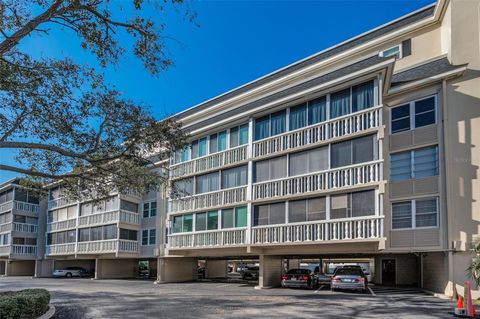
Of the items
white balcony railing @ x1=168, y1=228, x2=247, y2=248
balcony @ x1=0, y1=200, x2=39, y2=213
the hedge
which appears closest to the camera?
the hedge

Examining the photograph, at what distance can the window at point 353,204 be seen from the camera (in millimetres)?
18469

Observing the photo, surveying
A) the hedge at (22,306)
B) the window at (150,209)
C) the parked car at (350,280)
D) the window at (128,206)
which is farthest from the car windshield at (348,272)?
the window at (128,206)

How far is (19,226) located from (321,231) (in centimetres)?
3789

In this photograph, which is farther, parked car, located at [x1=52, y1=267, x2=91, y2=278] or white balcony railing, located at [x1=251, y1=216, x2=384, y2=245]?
parked car, located at [x1=52, y1=267, x2=91, y2=278]

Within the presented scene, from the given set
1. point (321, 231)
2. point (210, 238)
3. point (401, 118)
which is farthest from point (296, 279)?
point (401, 118)

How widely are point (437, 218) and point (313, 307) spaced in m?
6.93

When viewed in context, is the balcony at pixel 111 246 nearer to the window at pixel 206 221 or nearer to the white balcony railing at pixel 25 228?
the window at pixel 206 221

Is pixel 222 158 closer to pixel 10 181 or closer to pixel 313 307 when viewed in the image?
pixel 313 307

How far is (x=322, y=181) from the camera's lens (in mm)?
20125

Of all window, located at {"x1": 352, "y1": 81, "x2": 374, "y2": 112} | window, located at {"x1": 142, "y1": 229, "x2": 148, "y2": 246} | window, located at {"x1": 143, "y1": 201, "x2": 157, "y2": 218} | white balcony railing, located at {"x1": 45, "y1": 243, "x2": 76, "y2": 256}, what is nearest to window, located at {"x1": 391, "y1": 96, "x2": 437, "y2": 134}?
window, located at {"x1": 352, "y1": 81, "x2": 374, "y2": 112}

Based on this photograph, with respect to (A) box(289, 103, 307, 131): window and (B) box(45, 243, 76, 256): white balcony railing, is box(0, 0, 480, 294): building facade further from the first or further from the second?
(B) box(45, 243, 76, 256): white balcony railing

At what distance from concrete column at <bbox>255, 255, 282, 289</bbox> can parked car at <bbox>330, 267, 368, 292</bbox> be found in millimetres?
3850

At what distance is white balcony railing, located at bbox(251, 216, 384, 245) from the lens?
18.1 m

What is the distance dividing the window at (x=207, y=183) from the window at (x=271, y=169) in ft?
10.7
